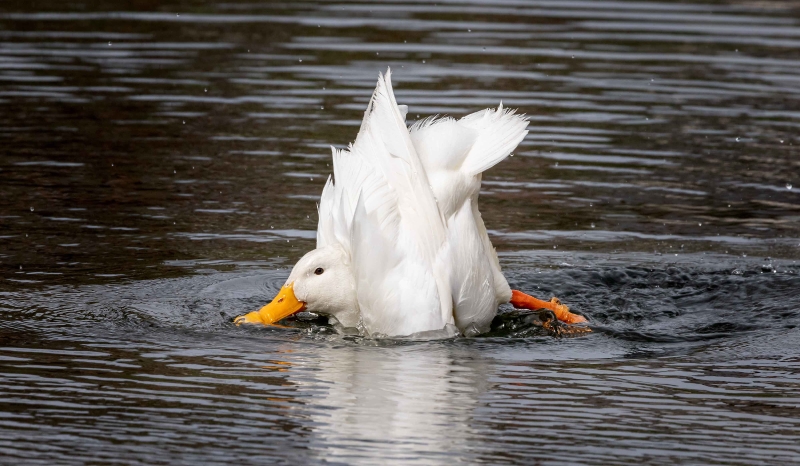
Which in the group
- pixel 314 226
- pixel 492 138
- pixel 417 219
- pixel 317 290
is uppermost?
pixel 492 138

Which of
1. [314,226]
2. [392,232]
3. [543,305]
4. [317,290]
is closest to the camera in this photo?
[392,232]

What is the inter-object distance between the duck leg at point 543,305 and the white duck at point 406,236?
15mm

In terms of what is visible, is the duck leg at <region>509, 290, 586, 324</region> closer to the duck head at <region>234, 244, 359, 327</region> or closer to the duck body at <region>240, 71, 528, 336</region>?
the duck body at <region>240, 71, 528, 336</region>

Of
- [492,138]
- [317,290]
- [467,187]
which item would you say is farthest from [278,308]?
[492,138]

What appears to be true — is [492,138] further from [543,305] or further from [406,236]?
[543,305]

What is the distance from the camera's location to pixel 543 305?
8828 mm

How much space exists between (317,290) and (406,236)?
70 centimetres

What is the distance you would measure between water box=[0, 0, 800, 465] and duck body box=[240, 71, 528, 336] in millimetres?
221

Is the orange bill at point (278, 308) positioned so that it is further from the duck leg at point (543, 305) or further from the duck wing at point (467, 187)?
the duck leg at point (543, 305)

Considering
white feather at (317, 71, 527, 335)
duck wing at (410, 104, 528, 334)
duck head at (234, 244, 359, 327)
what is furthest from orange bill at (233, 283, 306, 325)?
duck wing at (410, 104, 528, 334)

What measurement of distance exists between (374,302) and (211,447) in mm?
2087

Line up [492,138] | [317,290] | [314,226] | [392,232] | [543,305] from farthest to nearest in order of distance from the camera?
1. [314,226]
2. [543,305]
3. [492,138]
4. [317,290]
5. [392,232]

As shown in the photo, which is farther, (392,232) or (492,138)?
(492,138)

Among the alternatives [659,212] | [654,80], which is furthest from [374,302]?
[654,80]
